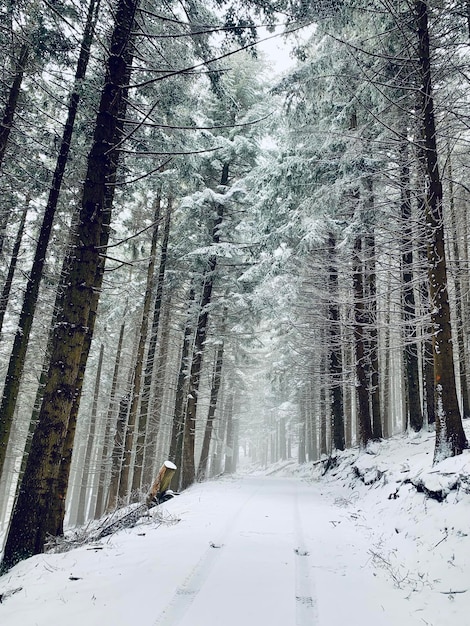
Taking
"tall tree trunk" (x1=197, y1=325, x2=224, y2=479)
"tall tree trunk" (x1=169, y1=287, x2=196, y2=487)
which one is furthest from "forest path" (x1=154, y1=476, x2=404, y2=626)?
"tall tree trunk" (x1=197, y1=325, x2=224, y2=479)

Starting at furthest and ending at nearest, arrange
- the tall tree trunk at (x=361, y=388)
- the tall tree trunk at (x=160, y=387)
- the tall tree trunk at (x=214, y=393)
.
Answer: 1. the tall tree trunk at (x=160, y=387)
2. the tall tree trunk at (x=214, y=393)
3. the tall tree trunk at (x=361, y=388)

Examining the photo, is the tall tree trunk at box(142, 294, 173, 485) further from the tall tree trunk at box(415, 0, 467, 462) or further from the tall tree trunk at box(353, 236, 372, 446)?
the tall tree trunk at box(415, 0, 467, 462)

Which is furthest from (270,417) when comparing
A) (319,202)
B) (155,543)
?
(155,543)

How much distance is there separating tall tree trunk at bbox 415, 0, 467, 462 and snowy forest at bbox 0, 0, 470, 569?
0.13 ft

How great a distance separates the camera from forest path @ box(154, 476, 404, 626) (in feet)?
11.2

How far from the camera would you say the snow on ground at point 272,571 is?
345cm

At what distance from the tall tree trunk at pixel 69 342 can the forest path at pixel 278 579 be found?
2.45 m

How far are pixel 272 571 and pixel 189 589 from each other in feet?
3.73

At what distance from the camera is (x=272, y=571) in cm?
452

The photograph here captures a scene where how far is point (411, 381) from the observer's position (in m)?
13.6

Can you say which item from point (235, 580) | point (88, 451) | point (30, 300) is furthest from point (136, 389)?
point (88, 451)

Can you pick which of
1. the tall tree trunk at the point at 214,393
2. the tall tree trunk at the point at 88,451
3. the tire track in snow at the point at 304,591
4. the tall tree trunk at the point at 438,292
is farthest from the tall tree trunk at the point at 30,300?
the tall tree trunk at the point at 88,451

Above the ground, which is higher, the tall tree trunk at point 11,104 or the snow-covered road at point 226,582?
the tall tree trunk at point 11,104

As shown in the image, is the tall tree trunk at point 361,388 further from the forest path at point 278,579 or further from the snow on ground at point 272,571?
the forest path at point 278,579
